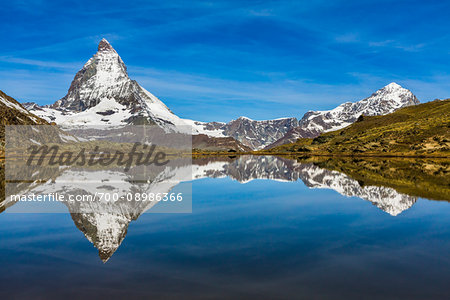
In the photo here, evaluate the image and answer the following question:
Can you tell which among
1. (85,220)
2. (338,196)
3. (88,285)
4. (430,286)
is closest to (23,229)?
(85,220)

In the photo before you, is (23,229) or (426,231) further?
(23,229)

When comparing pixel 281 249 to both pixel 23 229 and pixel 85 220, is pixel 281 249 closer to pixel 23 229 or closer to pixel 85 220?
pixel 85 220

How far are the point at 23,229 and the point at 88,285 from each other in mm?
15106

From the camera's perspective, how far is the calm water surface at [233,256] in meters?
15.4

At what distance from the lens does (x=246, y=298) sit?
14562 mm

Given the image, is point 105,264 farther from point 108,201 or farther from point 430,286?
point 108,201

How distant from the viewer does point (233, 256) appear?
65.1 ft

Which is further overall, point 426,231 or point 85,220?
point 85,220

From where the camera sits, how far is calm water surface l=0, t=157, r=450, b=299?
1536 centimetres

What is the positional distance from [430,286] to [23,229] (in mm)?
26870

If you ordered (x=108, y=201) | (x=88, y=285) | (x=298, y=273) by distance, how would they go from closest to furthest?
(x=88, y=285) < (x=298, y=273) < (x=108, y=201)

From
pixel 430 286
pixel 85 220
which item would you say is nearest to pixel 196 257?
pixel 430 286

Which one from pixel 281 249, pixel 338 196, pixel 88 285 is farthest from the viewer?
pixel 338 196

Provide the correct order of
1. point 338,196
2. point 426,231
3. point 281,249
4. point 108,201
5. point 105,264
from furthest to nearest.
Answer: point 338,196, point 108,201, point 426,231, point 281,249, point 105,264
